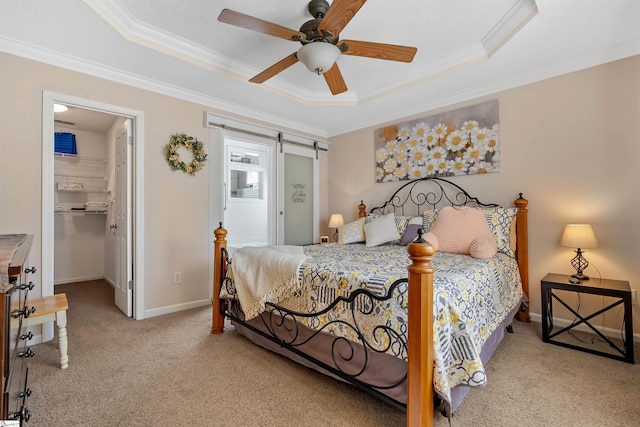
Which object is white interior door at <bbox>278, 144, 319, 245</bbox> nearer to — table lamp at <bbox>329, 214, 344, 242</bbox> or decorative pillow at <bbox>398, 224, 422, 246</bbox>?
table lamp at <bbox>329, 214, 344, 242</bbox>

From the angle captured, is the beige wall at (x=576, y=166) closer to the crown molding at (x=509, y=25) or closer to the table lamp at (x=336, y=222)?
the crown molding at (x=509, y=25)

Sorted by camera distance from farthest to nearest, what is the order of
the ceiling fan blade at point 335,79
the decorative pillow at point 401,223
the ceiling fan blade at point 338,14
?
1. the decorative pillow at point 401,223
2. the ceiling fan blade at point 335,79
3. the ceiling fan blade at point 338,14

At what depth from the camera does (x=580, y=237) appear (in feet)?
7.61

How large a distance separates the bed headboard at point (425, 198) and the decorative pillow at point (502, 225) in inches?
12.2

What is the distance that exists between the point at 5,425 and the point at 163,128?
2.81 metres

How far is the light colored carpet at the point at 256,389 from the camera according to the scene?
1.52m

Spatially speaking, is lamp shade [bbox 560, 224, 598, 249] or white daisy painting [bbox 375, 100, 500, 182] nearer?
lamp shade [bbox 560, 224, 598, 249]

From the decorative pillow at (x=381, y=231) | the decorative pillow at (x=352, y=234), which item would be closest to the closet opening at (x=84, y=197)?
the decorative pillow at (x=352, y=234)

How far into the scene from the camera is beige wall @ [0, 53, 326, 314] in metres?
2.33

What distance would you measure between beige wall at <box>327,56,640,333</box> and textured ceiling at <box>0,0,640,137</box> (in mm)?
204

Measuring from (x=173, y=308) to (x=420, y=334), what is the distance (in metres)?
2.82

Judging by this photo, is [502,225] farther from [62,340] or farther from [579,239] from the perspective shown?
[62,340]

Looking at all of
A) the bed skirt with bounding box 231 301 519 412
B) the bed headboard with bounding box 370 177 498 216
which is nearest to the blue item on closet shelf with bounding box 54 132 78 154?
the bed skirt with bounding box 231 301 519 412

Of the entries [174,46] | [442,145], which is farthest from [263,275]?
Answer: [442,145]
